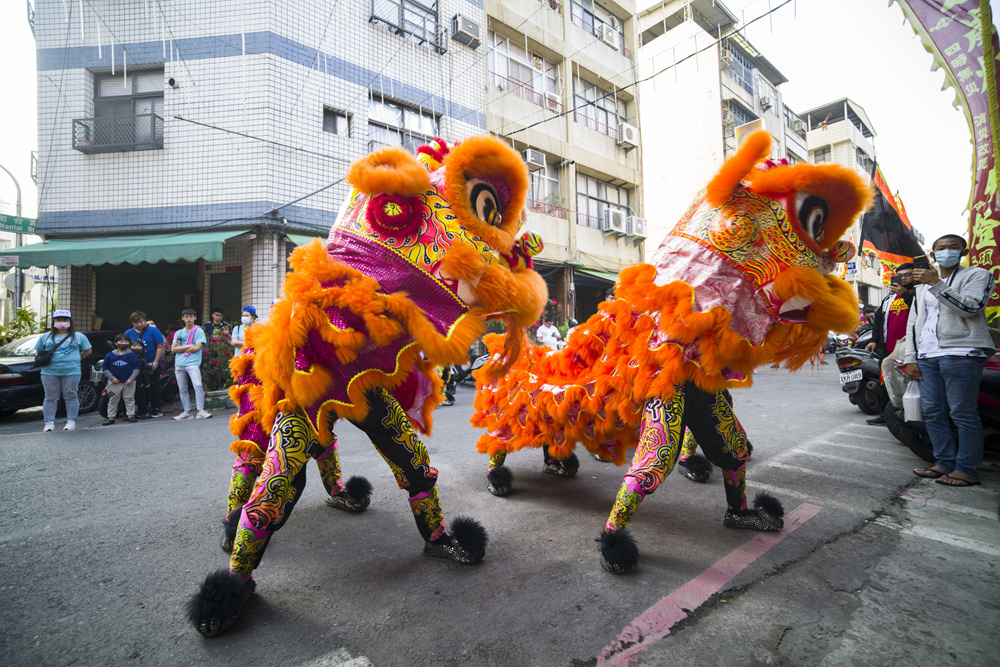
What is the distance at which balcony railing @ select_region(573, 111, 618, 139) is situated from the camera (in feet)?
50.0

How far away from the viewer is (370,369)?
186 cm

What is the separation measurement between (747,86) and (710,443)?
25.0 m

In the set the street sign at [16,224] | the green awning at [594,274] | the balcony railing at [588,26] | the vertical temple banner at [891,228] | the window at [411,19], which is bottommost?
the vertical temple banner at [891,228]

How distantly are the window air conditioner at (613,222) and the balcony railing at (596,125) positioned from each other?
274 cm

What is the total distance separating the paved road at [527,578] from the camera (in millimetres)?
1653

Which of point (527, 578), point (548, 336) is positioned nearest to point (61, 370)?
point (527, 578)

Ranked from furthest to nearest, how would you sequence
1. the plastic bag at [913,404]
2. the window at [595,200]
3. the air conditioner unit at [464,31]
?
the window at [595,200]
the air conditioner unit at [464,31]
the plastic bag at [913,404]

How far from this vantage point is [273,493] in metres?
1.79

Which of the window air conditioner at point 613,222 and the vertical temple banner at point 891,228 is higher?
the window air conditioner at point 613,222

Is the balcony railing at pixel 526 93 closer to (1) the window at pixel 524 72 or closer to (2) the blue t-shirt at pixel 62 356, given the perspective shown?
(1) the window at pixel 524 72

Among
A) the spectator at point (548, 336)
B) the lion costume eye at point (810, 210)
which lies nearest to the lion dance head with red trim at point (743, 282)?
the lion costume eye at point (810, 210)

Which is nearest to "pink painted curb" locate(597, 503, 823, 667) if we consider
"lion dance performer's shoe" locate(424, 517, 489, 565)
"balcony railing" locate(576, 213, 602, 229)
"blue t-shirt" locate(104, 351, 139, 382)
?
"lion dance performer's shoe" locate(424, 517, 489, 565)

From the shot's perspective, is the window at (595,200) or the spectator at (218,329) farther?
the window at (595,200)

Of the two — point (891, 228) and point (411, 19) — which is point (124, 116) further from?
point (891, 228)
